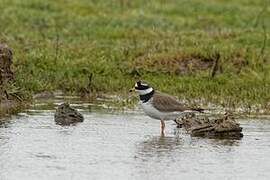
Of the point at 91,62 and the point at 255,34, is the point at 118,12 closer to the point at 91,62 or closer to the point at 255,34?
the point at 255,34

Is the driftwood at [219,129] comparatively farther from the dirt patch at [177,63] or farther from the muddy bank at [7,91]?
the dirt patch at [177,63]

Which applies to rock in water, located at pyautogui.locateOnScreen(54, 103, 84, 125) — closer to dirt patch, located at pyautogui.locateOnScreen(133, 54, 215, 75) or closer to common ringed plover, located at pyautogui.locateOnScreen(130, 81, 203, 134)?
common ringed plover, located at pyautogui.locateOnScreen(130, 81, 203, 134)

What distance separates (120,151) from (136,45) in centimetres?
799

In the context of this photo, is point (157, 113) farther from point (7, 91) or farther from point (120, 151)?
point (7, 91)

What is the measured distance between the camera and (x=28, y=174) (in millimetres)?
9023

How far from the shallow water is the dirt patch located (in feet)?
12.2

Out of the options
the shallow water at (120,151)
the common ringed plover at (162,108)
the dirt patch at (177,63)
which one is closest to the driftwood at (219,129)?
the shallow water at (120,151)

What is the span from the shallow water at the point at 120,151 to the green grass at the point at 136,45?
89.6 inches

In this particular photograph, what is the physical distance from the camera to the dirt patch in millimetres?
16453

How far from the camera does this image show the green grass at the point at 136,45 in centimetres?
1517

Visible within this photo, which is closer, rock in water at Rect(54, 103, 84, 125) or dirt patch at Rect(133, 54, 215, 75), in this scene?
rock in water at Rect(54, 103, 84, 125)

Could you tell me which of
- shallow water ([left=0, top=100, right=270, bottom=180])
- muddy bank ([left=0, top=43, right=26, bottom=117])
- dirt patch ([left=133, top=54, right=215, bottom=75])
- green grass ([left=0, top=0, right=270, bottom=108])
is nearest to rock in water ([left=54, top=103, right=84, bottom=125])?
shallow water ([left=0, top=100, right=270, bottom=180])

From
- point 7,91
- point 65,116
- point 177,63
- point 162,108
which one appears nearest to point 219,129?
point 162,108

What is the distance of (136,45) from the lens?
18172 millimetres
